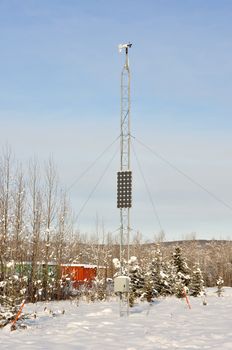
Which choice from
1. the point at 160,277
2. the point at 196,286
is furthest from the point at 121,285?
the point at 196,286

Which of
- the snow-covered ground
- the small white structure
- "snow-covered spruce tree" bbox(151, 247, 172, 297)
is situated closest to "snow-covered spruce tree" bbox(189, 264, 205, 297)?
"snow-covered spruce tree" bbox(151, 247, 172, 297)

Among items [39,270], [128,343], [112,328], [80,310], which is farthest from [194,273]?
[128,343]

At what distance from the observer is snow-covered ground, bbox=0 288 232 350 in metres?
10.5

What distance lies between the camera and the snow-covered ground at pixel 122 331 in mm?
10539

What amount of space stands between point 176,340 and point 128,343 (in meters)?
1.24

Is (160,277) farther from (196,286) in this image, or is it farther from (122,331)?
(122,331)

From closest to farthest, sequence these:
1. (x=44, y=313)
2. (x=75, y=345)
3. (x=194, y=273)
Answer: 1. (x=75, y=345)
2. (x=44, y=313)
3. (x=194, y=273)

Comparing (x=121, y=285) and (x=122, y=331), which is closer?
(x=122, y=331)

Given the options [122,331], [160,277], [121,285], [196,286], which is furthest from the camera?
[196,286]

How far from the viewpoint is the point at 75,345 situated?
10.5m

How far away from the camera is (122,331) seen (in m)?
12.8

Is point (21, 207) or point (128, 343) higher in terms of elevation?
point (21, 207)

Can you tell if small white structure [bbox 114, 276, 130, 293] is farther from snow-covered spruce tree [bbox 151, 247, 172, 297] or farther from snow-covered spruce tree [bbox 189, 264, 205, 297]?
snow-covered spruce tree [bbox 189, 264, 205, 297]

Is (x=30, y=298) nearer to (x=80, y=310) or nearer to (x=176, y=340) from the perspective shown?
(x=80, y=310)
